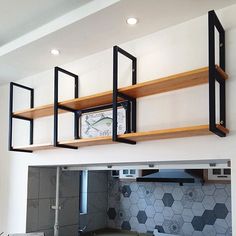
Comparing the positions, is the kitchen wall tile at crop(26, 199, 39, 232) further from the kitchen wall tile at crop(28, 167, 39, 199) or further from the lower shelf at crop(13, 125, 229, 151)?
the lower shelf at crop(13, 125, 229, 151)

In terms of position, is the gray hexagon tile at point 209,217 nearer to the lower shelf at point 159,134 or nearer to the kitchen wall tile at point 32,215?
the lower shelf at point 159,134

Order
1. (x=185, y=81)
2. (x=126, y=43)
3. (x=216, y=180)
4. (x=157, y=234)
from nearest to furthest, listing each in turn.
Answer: (x=185, y=81)
(x=126, y=43)
(x=216, y=180)
(x=157, y=234)

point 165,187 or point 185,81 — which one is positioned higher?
point 185,81

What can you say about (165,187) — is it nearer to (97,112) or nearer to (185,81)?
(97,112)

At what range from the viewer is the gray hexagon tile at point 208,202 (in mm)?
3203

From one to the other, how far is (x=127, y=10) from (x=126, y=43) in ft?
1.48

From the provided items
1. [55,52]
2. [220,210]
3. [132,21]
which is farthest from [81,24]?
[220,210]

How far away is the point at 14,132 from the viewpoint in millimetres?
3271

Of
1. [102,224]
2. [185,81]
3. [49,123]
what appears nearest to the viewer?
[185,81]

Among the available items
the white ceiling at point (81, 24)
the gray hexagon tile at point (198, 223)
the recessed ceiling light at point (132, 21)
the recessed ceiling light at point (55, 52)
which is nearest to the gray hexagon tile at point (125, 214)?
the gray hexagon tile at point (198, 223)

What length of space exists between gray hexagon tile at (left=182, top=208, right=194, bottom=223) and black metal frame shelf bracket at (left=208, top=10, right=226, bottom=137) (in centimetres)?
177

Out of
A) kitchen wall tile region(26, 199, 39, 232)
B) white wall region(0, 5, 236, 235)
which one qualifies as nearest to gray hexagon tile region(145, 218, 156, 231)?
kitchen wall tile region(26, 199, 39, 232)

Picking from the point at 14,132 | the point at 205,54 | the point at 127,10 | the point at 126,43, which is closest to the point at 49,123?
the point at 14,132

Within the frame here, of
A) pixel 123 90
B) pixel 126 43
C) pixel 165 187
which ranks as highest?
pixel 126 43
